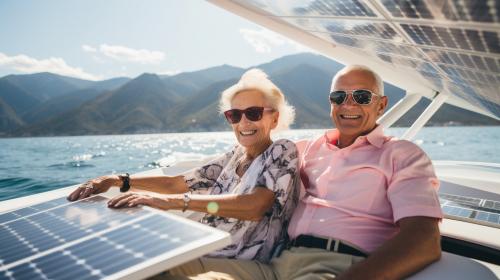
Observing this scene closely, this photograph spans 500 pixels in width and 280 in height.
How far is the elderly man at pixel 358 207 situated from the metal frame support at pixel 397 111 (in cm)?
367

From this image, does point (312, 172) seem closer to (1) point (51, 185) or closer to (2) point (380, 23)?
(2) point (380, 23)

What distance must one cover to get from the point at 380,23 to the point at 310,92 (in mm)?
164880

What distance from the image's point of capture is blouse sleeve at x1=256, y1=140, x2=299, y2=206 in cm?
209

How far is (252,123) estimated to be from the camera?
8.07ft

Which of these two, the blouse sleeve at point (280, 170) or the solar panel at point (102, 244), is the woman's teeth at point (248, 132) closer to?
the blouse sleeve at point (280, 170)

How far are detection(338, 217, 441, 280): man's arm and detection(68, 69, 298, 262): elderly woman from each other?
65cm

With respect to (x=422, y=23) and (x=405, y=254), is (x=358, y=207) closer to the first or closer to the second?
(x=405, y=254)

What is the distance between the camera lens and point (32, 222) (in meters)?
2.09

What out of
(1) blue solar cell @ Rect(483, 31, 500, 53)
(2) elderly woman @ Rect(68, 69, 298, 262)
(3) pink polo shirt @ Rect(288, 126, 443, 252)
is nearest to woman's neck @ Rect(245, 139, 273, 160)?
(2) elderly woman @ Rect(68, 69, 298, 262)

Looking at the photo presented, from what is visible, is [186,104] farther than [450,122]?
Yes

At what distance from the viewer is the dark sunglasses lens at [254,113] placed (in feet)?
8.05

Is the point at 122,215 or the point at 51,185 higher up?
the point at 122,215

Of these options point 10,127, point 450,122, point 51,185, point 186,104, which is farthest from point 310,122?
point 51,185

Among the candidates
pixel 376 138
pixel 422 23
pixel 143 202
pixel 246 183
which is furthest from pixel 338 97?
pixel 143 202
